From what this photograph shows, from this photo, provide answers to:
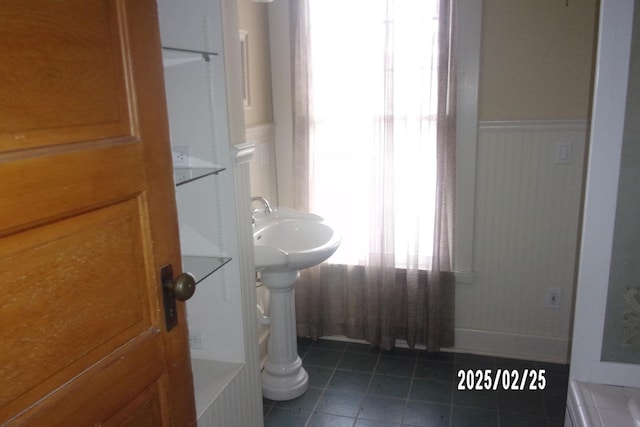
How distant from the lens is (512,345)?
113 inches

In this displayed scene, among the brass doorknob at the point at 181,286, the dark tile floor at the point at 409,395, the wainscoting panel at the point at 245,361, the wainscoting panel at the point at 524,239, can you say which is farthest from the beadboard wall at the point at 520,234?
the brass doorknob at the point at 181,286

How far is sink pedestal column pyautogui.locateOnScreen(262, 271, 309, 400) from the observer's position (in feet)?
8.22

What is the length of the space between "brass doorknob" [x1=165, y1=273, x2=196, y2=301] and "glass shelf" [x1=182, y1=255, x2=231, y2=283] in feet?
1.39

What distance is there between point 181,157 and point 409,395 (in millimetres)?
1661

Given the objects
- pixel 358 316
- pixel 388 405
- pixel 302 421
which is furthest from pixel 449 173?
pixel 302 421

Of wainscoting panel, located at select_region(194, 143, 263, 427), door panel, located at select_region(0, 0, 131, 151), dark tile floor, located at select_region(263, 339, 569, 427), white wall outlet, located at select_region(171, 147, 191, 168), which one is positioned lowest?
dark tile floor, located at select_region(263, 339, 569, 427)

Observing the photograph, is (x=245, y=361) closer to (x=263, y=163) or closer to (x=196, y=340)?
(x=196, y=340)

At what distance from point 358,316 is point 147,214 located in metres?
2.15

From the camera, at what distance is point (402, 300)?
2.94 metres

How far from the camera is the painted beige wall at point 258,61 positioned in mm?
2625

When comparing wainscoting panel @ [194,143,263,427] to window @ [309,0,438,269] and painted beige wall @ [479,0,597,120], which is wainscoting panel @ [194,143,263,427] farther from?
painted beige wall @ [479,0,597,120]
